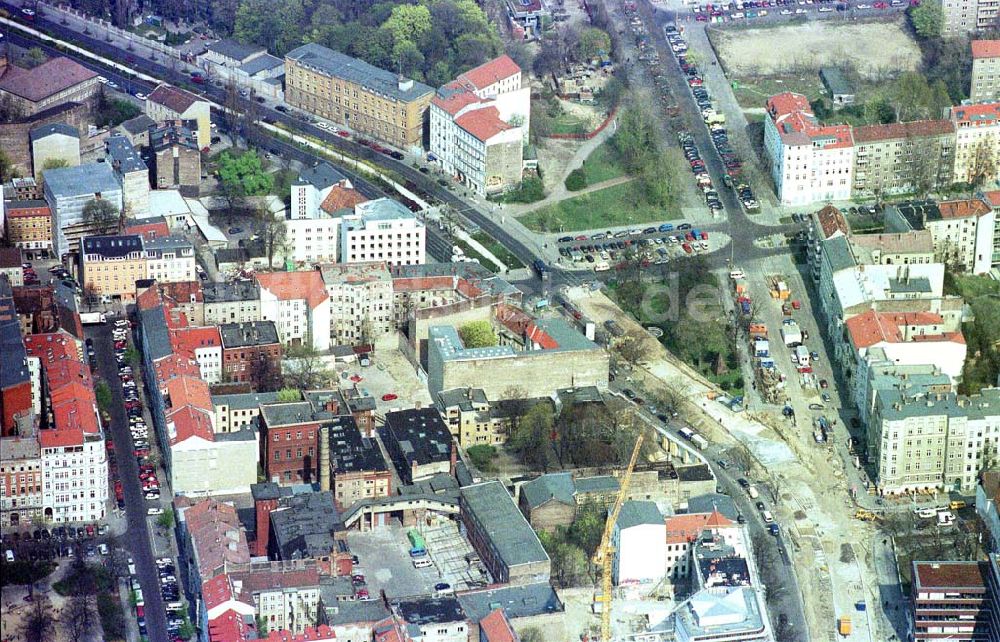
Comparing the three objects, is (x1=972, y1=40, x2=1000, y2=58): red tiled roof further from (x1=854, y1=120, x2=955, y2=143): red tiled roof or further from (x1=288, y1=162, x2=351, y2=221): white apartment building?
(x1=288, y1=162, x2=351, y2=221): white apartment building

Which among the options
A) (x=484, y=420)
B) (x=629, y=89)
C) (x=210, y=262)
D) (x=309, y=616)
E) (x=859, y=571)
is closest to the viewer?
(x=309, y=616)

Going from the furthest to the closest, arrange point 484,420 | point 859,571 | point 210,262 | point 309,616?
point 210,262
point 484,420
point 859,571
point 309,616

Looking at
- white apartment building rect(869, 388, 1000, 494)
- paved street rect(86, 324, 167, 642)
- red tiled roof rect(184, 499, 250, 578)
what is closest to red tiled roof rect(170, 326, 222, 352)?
paved street rect(86, 324, 167, 642)

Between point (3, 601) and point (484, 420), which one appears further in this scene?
point (484, 420)

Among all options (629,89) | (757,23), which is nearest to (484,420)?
(629,89)

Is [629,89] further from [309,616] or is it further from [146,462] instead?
[309,616]

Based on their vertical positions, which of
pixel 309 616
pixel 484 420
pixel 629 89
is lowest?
pixel 309 616

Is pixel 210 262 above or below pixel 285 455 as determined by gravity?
above
